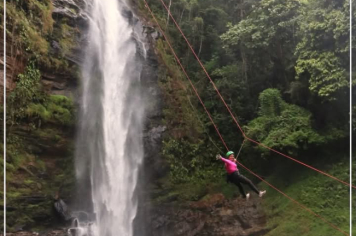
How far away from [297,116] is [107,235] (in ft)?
21.2

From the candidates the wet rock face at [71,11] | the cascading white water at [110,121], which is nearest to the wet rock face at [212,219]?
the cascading white water at [110,121]

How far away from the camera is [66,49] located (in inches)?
481

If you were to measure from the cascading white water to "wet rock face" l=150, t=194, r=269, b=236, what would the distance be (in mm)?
930

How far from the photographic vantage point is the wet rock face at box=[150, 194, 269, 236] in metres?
11.6

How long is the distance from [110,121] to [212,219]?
436cm

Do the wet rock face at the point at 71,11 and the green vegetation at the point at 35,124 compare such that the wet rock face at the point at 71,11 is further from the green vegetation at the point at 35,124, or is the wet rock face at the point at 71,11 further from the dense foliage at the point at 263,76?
the dense foliage at the point at 263,76

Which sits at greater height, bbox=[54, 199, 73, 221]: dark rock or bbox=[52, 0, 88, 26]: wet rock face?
bbox=[52, 0, 88, 26]: wet rock face

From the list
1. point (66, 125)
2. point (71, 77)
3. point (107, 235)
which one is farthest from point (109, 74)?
point (107, 235)

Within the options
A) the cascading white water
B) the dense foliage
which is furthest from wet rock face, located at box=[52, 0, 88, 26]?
the dense foliage

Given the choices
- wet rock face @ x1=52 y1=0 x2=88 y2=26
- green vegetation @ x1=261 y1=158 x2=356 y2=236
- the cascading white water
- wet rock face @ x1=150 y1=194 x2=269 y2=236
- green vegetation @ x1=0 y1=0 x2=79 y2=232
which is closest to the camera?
green vegetation @ x1=0 y1=0 x2=79 y2=232

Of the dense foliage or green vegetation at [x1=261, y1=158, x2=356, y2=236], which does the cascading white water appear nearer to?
the dense foliage

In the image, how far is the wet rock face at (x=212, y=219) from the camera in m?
11.6

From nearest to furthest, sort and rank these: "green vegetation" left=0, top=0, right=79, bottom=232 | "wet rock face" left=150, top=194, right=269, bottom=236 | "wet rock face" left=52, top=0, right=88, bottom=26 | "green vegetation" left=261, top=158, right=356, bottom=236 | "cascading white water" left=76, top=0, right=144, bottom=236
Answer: "green vegetation" left=0, top=0, right=79, bottom=232, "green vegetation" left=261, top=158, right=356, bottom=236, "wet rock face" left=150, top=194, right=269, bottom=236, "cascading white water" left=76, top=0, right=144, bottom=236, "wet rock face" left=52, top=0, right=88, bottom=26

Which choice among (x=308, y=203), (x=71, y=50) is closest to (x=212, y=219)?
(x=308, y=203)
